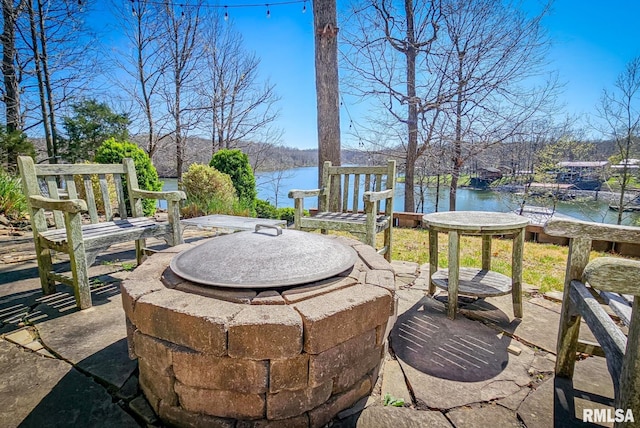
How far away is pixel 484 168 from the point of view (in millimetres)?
9695

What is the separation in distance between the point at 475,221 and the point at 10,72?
1086 centimetres

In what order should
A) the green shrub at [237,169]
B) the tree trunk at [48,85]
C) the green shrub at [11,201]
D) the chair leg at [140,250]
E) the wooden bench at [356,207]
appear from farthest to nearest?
1. the tree trunk at [48,85]
2. the green shrub at [237,169]
3. the green shrub at [11,201]
4. the chair leg at [140,250]
5. the wooden bench at [356,207]

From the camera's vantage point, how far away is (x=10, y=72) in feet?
24.7

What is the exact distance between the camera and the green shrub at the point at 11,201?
4.52 meters

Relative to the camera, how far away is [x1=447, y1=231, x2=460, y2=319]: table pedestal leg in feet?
6.31

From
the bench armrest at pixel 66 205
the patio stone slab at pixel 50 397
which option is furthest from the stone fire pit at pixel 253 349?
the bench armrest at pixel 66 205

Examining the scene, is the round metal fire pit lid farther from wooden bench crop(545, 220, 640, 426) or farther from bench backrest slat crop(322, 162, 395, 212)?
bench backrest slat crop(322, 162, 395, 212)

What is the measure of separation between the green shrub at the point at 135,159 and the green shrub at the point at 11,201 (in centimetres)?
118

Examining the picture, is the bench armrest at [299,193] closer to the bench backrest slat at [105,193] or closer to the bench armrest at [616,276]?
the bench backrest slat at [105,193]

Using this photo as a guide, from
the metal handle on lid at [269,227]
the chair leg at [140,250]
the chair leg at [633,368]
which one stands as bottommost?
the chair leg at [140,250]

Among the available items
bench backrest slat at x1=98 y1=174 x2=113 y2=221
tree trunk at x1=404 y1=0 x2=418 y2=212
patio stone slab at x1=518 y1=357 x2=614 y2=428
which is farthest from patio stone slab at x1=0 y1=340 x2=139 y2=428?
tree trunk at x1=404 y1=0 x2=418 y2=212

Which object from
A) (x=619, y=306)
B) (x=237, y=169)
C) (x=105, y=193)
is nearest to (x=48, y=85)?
(x=237, y=169)

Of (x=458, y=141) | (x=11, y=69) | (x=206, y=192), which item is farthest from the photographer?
(x=458, y=141)

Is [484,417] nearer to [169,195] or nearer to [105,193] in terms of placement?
[169,195]
